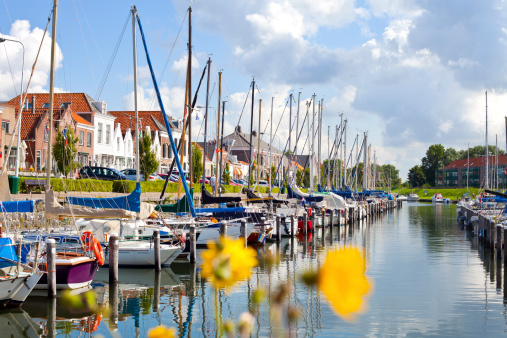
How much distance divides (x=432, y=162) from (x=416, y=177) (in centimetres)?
773

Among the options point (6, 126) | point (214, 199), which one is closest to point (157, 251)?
point (214, 199)

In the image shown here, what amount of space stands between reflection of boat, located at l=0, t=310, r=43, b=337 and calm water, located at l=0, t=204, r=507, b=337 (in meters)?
0.03

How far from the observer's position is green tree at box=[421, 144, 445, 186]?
644ft

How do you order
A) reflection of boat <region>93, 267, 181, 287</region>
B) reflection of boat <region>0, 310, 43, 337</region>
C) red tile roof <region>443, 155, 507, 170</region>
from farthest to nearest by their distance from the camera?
1. red tile roof <region>443, 155, 507, 170</region>
2. reflection of boat <region>93, 267, 181, 287</region>
3. reflection of boat <region>0, 310, 43, 337</region>

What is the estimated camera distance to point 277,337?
1.96m

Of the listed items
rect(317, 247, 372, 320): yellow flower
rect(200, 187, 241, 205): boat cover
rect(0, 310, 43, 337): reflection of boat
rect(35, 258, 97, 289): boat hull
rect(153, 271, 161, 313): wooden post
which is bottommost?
rect(0, 310, 43, 337): reflection of boat

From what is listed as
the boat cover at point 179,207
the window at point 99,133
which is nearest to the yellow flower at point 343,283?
the boat cover at point 179,207

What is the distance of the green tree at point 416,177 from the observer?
644 ft

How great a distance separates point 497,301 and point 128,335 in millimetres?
13823

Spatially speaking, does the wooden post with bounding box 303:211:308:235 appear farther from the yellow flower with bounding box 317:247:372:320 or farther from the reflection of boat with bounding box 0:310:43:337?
the yellow flower with bounding box 317:247:372:320

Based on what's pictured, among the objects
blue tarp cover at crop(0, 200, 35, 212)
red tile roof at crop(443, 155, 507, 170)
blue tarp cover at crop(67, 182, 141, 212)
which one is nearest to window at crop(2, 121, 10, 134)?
blue tarp cover at crop(67, 182, 141, 212)

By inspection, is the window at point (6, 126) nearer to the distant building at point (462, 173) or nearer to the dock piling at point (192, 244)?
the dock piling at point (192, 244)

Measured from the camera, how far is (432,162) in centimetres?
19788

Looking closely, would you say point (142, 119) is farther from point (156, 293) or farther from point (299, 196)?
point (156, 293)
